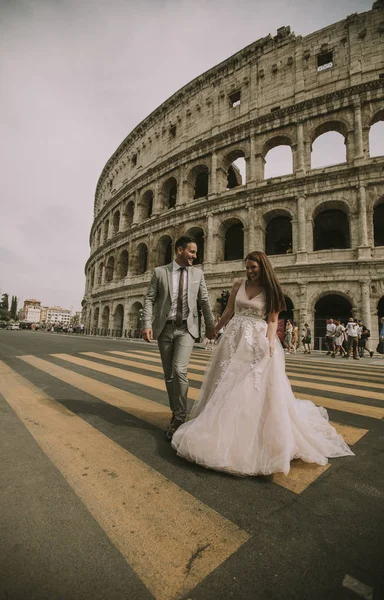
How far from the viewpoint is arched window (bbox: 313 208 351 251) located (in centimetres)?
1784

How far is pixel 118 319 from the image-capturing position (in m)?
25.0

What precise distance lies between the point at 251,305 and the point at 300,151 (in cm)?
1777

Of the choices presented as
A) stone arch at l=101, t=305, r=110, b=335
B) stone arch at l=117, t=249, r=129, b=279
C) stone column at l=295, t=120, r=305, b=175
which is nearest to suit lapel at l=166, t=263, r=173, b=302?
stone column at l=295, t=120, r=305, b=175

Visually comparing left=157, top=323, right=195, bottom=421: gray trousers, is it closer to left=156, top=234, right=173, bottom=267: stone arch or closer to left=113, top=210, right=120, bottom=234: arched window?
left=156, top=234, right=173, bottom=267: stone arch

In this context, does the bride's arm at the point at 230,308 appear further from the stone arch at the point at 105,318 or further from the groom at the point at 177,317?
the stone arch at the point at 105,318

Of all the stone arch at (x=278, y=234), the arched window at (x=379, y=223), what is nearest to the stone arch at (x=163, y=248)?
the stone arch at (x=278, y=234)

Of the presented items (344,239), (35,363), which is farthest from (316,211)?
(35,363)

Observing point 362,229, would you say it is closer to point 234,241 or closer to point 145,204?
point 234,241

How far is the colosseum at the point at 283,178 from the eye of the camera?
579 inches

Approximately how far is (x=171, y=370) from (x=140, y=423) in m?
0.62

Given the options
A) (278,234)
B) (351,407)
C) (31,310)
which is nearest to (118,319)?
(278,234)

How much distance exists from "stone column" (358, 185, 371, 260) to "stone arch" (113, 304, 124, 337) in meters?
18.9

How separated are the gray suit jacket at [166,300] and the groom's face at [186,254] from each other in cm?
7

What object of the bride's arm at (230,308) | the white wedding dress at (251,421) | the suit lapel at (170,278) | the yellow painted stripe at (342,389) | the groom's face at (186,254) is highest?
the groom's face at (186,254)
